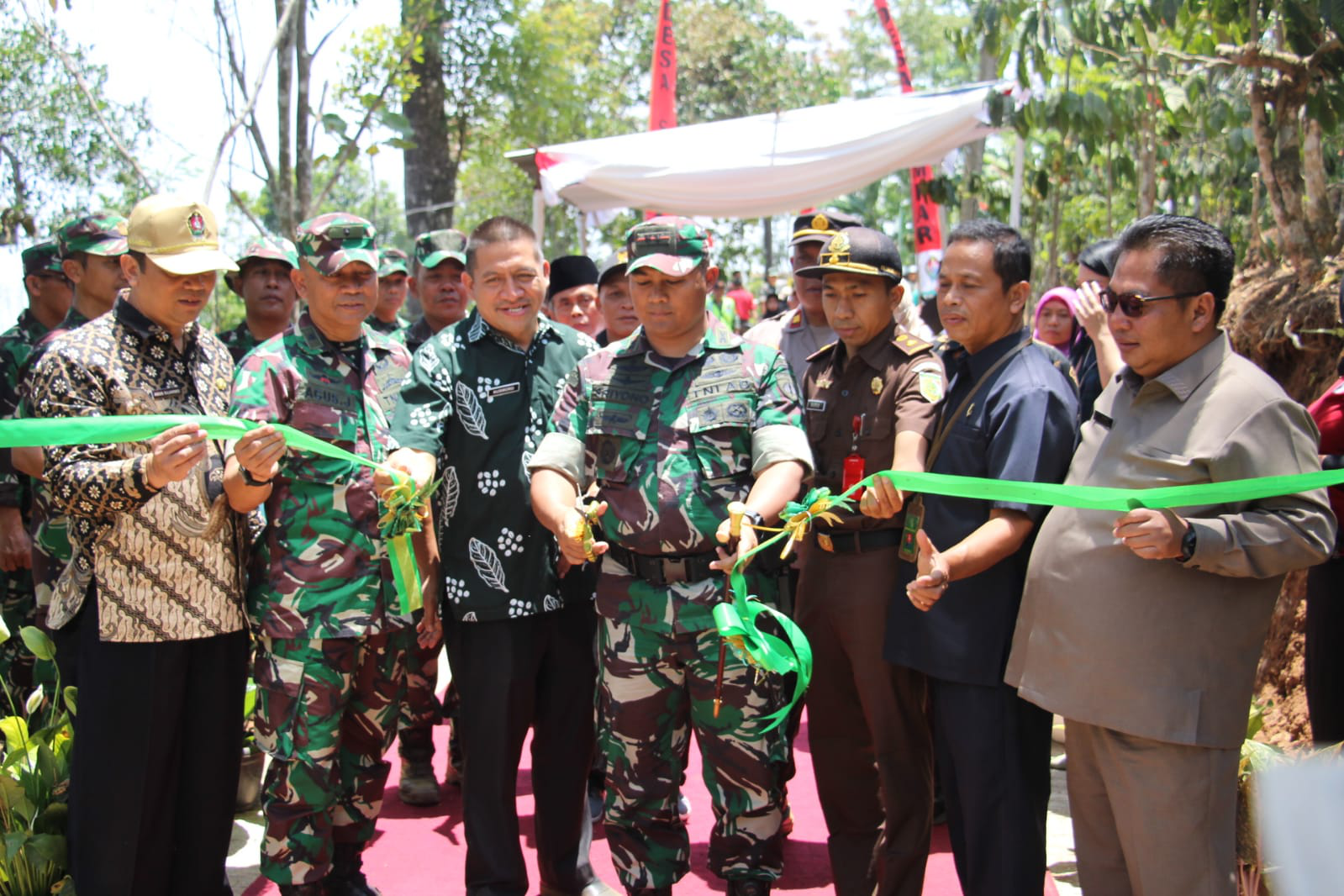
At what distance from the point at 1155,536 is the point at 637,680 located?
1.56m

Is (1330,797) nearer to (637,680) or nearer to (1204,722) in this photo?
(1204,722)

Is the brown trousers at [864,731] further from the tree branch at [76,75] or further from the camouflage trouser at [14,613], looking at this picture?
the tree branch at [76,75]

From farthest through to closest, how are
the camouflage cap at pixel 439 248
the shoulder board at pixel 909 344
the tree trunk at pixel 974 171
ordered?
the tree trunk at pixel 974 171
the camouflage cap at pixel 439 248
the shoulder board at pixel 909 344

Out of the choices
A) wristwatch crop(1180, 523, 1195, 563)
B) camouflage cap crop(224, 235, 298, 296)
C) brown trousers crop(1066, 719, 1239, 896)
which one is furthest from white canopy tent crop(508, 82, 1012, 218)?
brown trousers crop(1066, 719, 1239, 896)

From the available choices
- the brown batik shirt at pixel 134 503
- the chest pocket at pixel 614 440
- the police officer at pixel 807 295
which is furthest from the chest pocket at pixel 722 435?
the police officer at pixel 807 295

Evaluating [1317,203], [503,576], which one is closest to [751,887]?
[503,576]

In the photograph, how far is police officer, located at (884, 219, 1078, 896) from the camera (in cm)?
311

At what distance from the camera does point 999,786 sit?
3141 millimetres

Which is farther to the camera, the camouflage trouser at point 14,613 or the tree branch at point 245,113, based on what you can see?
the tree branch at point 245,113

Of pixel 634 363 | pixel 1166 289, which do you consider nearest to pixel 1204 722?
pixel 1166 289

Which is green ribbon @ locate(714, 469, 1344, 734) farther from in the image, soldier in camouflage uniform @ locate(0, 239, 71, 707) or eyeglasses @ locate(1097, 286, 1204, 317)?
soldier in camouflage uniform @ locate(0, 239, 71, 707)

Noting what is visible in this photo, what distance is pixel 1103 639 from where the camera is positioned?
2775 mm

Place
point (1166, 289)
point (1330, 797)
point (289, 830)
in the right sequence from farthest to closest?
point (289, 830), point (1166, 289), point (1330, 797)

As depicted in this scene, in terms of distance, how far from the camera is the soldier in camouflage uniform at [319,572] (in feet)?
11.5
